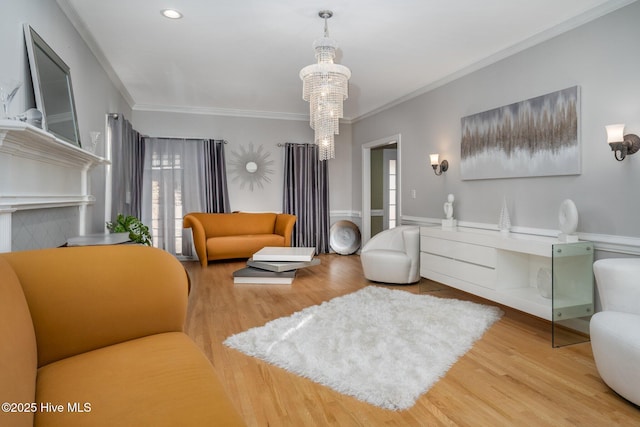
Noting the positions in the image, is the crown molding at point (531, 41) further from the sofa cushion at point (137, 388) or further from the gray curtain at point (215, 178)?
the sofa cushion at point (137, 388)

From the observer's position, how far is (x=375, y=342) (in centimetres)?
261

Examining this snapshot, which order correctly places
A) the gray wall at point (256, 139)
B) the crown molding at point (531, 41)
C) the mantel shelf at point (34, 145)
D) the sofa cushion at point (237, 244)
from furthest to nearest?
the gray wall at point (256, 139), the sofa cushion at point (237, 244), the crown molding at point (531, 41), the mantel shelf at point (34, 145)

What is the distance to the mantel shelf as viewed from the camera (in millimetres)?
1714

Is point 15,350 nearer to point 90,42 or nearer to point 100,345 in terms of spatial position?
point 100,345

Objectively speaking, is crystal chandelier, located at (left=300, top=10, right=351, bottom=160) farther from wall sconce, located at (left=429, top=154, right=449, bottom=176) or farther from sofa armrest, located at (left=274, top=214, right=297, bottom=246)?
sofa armrest, located at (left=274, top=214, right=297, bottom=246)

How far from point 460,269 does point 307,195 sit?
3.72 metres

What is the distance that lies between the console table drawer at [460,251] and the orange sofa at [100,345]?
2585mm

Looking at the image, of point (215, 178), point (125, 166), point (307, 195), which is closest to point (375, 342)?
point (125, 166)

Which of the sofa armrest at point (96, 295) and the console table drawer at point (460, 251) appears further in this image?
the console table drawer at point (460, 251)

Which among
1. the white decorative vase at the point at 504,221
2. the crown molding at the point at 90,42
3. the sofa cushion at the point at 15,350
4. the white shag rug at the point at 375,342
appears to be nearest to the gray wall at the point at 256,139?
the crown molding at the point at 90,42

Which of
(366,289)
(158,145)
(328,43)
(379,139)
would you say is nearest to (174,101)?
(158,145)

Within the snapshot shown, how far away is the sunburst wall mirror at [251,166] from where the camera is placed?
6621mm

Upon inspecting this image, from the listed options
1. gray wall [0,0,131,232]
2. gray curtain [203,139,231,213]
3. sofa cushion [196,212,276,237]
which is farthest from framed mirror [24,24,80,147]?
gray curtain [203,139,231,213]

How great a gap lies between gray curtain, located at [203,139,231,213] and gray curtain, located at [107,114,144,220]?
3.29 feet
